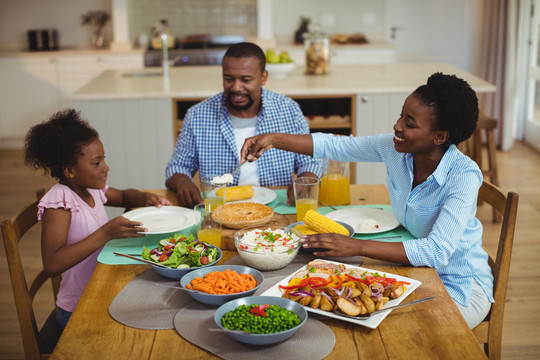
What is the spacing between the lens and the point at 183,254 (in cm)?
159

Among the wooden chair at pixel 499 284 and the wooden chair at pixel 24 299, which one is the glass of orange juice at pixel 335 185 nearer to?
the wooden chair at pixel 499 284

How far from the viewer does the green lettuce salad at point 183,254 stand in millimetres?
1567

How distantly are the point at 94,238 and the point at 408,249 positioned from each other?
0.86 metres

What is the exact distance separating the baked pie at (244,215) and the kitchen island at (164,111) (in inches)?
68.7

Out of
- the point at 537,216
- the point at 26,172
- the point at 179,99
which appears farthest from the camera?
the point at 26,172

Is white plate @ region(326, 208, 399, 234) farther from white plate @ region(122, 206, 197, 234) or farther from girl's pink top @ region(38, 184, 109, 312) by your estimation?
girl's pink top @ region(38, 184, 109, 312)

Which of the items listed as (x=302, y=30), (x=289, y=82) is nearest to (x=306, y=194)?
(x=289, y=82)

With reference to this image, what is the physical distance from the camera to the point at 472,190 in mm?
1671

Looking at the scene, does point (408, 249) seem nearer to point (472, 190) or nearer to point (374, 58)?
point (472, 190)

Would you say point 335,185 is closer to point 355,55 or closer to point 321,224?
point 321,224

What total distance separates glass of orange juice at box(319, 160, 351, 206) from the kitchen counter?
1570 mm

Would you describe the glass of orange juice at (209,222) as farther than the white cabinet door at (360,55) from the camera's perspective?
No

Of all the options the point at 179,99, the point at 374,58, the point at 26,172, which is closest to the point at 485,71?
the point at 374,58

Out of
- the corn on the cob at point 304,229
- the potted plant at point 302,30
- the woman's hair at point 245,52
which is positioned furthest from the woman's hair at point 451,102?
the potted plant at point 302,30
